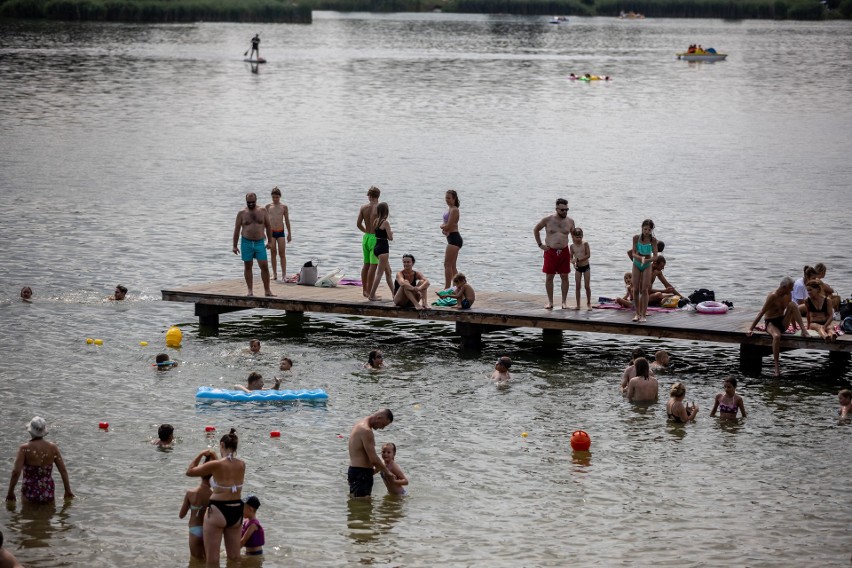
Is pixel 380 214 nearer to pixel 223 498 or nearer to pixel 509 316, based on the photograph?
pixel 509 316

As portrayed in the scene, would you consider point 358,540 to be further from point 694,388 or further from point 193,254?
point 193,254

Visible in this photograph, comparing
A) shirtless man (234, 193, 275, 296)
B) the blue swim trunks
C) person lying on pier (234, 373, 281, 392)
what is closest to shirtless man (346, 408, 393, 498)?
person lying on pier (234, 373, 281, 392)

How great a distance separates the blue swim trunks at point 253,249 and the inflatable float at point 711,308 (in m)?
7.85

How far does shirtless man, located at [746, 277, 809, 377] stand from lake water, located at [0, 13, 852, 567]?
95cm

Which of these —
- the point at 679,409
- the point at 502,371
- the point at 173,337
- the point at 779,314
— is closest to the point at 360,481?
the point at 679,409

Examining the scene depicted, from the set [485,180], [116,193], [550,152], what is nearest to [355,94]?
[550,152]

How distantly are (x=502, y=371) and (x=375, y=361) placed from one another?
2.25m

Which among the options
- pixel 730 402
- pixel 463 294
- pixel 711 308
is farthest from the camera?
pixel 463 294

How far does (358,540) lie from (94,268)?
17426mm

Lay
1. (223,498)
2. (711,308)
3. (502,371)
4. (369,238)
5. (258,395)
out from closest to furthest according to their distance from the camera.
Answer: (223,498), (258,395), (502,371), (711,308), (369,238)

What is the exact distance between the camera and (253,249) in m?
24.6

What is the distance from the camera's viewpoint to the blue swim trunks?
24547 mm

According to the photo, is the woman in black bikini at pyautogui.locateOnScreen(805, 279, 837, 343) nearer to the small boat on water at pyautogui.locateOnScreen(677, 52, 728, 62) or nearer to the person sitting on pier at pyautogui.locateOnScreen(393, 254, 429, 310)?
the person sitting on pier at pyautogui.locateOnScreen(393, 254, 429, 310)

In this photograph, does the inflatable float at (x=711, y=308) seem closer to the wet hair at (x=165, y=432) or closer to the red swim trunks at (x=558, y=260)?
the red swim trunks at (x=558, y=260)
